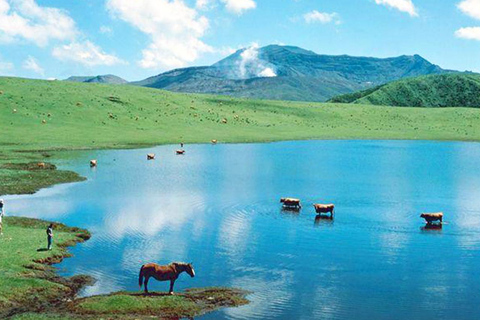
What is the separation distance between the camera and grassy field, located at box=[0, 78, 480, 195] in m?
124

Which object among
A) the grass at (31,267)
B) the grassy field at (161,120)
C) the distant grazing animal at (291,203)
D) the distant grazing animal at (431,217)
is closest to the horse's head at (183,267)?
the grass at (31,267)

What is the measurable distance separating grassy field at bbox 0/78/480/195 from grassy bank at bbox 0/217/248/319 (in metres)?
58.5

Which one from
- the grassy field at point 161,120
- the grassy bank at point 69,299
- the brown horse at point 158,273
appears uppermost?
the grassy field at point 161,120

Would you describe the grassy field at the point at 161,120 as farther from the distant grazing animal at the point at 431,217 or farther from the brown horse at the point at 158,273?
the brown horse at the point at 158,273

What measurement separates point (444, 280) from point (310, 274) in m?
7.90

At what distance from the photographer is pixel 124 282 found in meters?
33.6

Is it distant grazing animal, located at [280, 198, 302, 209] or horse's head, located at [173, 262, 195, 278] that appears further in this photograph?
distant grazing animal, located at [280, 198, 302, 209]

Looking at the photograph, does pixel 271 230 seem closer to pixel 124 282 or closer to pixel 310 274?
pixel 310 274

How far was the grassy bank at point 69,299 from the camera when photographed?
28.5 meters

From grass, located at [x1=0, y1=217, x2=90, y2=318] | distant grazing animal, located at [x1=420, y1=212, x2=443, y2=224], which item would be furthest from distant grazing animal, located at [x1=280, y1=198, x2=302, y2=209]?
grass, located at [x1=0, y1=217, x2=90, y2=318]

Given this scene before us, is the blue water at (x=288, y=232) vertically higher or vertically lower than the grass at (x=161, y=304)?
higher

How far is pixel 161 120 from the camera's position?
153875 millimetres

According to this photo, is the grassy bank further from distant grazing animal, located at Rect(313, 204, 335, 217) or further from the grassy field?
the grassy field

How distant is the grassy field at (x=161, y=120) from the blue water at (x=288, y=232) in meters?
34.6
